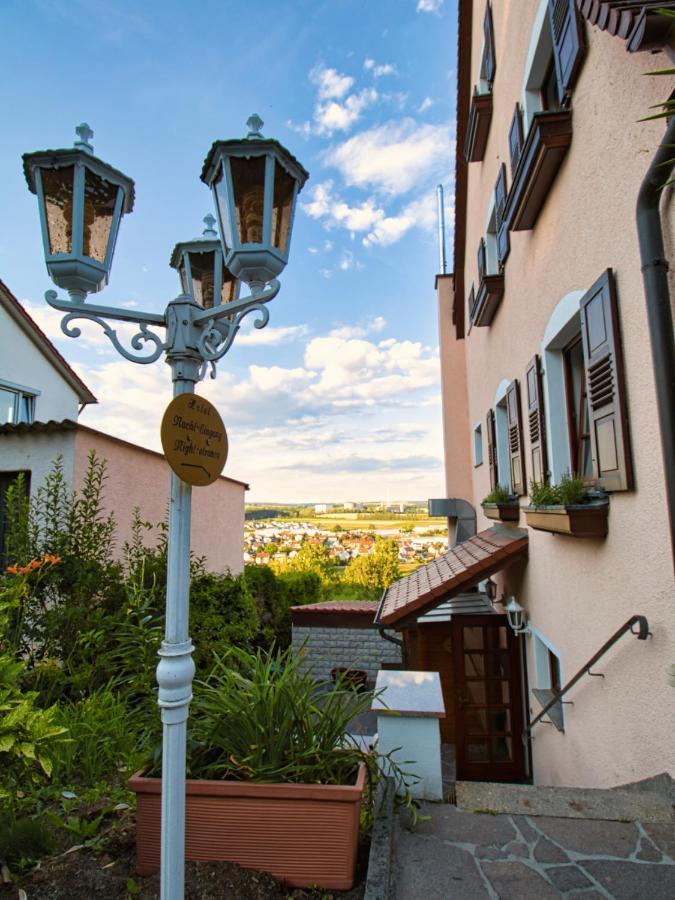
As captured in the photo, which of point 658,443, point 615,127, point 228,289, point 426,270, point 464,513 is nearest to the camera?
point 658,443

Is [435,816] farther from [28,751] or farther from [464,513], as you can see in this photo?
[464,513]

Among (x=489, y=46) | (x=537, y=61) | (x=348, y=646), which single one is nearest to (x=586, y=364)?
(x=537, y=61)

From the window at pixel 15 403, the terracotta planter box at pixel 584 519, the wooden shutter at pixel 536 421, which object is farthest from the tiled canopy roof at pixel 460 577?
the window at pixel 15 403

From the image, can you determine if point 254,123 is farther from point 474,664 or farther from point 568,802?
point 474,664

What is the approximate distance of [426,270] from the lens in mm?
17422

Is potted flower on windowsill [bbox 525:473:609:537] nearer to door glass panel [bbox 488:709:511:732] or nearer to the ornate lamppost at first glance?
the ornate lamppost

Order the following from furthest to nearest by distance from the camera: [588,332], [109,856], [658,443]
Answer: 1. [588,332]
2. [658,443]
3. [109,856]

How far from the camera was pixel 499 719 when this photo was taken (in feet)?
21.8

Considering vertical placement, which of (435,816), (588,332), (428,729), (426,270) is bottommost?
(435,816)

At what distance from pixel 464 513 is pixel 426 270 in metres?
9.42

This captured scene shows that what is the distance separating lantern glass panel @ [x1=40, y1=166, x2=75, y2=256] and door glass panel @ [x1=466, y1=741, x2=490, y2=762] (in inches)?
279

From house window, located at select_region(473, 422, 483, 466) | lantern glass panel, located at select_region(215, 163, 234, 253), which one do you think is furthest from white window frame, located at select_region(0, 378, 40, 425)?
lantern glass panel, located at select_region(215, 163, 234, 253)

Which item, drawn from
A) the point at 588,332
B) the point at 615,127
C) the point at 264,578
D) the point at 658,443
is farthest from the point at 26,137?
the point at 264,578

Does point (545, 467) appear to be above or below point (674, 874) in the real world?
above
